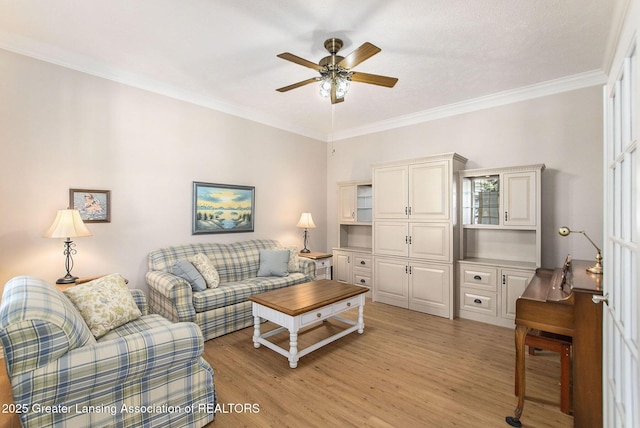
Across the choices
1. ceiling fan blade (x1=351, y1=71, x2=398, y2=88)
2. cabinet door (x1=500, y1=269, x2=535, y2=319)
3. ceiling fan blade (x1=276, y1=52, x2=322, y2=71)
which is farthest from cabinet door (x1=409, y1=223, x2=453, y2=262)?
ceiling fan blade (x1=276, y1=52, x2=322, y2=71)

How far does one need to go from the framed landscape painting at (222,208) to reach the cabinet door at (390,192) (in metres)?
1.92

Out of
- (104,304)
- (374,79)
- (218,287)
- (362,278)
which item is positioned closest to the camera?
(104,304)

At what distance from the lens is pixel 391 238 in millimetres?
4363

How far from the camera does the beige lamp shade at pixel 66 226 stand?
2639 mm

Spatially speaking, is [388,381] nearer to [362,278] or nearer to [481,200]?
[362,278]

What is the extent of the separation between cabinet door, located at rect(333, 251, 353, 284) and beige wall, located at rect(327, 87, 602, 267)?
232cm

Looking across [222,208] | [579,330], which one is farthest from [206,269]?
[579,330]

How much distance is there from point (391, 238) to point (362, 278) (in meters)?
0.97

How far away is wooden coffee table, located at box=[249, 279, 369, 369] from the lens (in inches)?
103

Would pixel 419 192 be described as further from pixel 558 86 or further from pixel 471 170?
pixel 558 86

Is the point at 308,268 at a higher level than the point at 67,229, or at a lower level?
lower

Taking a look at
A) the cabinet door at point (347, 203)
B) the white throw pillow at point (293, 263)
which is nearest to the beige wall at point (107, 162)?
the white throw pillow at point (293, 263)

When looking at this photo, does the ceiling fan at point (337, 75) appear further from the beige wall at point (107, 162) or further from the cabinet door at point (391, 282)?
the cabinet door at point (391, 282)

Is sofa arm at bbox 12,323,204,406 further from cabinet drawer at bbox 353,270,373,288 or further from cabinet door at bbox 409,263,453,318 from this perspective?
cabinet drawer at bbox 353,270,373,288
